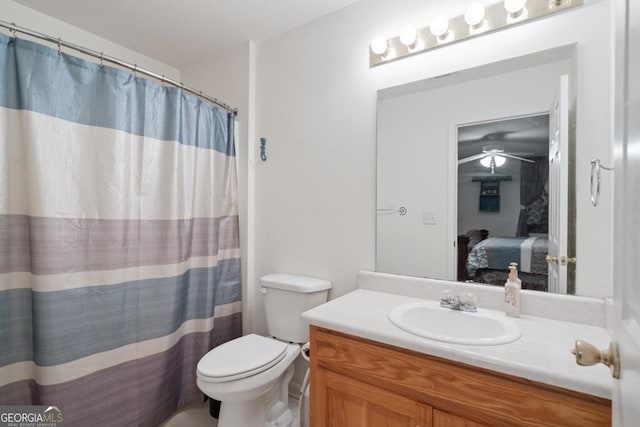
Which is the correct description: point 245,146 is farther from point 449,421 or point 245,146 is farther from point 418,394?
point 449,421

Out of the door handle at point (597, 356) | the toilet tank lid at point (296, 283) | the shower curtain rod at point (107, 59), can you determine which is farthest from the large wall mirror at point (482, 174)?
the shower curtain rod at point (107, 59)

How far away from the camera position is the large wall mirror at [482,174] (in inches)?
46.5

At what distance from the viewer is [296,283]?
169cm

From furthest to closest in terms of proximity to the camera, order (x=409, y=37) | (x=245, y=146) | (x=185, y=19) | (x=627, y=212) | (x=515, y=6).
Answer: (x=245, y=146)
(x=185, y=19)
(x=409, y=37)
(x=515, y=6)
(x=627, y=212)

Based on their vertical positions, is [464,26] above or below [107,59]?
above

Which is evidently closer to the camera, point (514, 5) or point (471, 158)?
point (514, 5)

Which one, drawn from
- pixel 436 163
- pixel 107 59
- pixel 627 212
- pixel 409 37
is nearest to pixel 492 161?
pixel 436 163

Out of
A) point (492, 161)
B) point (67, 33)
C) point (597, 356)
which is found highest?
point (67, 33)

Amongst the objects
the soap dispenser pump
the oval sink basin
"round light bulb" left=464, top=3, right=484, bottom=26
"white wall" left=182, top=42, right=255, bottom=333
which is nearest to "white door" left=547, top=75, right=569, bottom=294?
the soap dispenser pump

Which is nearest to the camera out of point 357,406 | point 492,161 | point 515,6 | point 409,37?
point 357,406

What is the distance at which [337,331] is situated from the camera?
113 cm

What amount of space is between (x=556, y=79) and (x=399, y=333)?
45.9 inches

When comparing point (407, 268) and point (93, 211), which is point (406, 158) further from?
point (93, 211)

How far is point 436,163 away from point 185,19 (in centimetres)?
170
